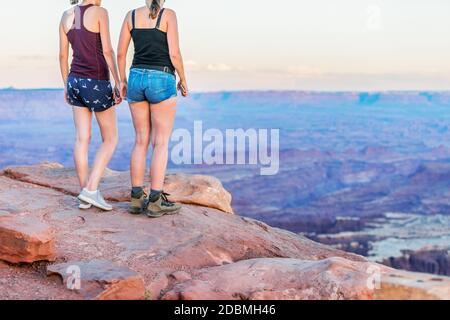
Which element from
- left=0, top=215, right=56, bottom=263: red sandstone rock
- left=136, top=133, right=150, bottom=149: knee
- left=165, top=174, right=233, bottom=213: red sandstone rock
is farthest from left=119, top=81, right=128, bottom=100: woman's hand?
left=165, top=174, right=233, bottom=213: red sandstone rock

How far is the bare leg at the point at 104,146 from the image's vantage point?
6.68 m

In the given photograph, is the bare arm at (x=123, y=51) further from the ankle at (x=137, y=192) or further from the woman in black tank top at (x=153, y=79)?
the ankle at (x=137, y=192)

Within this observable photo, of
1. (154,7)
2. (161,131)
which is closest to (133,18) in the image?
(154,7)

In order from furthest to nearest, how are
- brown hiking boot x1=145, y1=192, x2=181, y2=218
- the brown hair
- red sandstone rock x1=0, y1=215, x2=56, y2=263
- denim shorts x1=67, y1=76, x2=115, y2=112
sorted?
brown hiking boot x1=145, y1=192, x2=181, y2=218, denim shorts x1=67, y1=76, x2=115, y2=112, the brown hair, red sandstone rock x1=0, y1=215, x2=56, y2=263

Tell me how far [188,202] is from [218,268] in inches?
118

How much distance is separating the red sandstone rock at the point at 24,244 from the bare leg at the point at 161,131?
150 cm

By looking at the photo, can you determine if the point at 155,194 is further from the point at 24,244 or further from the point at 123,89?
the point at 24,244

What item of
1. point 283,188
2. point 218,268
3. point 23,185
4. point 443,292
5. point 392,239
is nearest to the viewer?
point 443,292

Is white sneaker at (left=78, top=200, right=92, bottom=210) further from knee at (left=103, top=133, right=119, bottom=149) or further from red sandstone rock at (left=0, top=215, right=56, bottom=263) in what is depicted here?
red sandstone rock at (left=0, top=215, right=56, bottom=263)

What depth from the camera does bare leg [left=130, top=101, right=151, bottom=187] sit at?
21.1 ft
